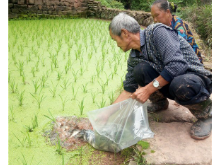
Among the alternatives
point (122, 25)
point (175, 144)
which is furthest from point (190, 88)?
point (122, 25)

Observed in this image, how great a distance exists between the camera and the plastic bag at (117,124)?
60.7 inches

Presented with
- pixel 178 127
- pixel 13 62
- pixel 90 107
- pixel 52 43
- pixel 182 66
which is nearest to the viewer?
Answer: pixel 182 66

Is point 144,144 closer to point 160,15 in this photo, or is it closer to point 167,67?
point 167,67

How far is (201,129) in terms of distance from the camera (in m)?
1.62

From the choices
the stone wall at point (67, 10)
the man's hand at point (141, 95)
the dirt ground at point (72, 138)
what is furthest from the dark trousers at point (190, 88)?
the stone wall at point (67, 10)

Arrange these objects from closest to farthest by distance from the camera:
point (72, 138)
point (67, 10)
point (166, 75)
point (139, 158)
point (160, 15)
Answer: point (139, 158), point (166, 75), point (72, 138), point (160, 15), point (67, 10)

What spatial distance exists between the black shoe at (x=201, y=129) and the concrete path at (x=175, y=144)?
3 cm

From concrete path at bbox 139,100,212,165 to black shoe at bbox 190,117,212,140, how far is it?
31 mm

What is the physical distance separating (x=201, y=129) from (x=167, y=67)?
50 centimetres

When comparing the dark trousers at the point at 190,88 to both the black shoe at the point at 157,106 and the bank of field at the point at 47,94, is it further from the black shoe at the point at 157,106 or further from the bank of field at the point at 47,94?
the bank of field at the point at 47,94

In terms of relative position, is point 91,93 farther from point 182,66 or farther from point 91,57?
point 91,57

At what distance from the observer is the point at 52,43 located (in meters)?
4.46
